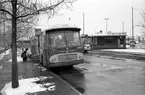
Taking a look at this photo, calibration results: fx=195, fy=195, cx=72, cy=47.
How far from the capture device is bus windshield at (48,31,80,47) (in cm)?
1210

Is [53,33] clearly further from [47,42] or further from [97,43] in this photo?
[97,43]

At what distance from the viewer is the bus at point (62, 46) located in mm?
11898

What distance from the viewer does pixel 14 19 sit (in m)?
8.33

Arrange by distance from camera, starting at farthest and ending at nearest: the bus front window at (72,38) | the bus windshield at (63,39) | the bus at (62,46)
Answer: the bus front window at (72,38) < the bus windshield at (63,39) < the bus at (62,46)

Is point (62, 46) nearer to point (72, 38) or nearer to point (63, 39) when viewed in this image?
point (63, 39)

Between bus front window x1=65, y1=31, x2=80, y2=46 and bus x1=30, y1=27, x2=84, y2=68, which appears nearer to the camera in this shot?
bus x1=30, y1=27, x2=84, y2=68

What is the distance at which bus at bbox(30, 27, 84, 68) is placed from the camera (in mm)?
11898

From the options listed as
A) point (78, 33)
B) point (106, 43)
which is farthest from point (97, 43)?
point (78, 33)

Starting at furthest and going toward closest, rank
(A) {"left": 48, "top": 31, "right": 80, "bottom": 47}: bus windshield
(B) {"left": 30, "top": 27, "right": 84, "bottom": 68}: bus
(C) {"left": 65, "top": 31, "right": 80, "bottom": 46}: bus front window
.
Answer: (C) {"left": 65, "top": 31, "right": 80, "bottom": 46}: bus front window, (A) {"left": 48, "top": 31, "right": 80, "bottom": 47}: bus windshield, (B) {"left": 30, "top": 27, "right": 84, "bottom": 68}: bus

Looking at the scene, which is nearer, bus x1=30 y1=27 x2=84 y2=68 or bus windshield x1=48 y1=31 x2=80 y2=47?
bus x1=30 y1=27 x2=84 y2=68

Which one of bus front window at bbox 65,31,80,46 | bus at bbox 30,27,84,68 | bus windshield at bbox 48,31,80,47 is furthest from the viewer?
bus front window at bbox 65,31,80,46

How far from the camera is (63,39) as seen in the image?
1223cm

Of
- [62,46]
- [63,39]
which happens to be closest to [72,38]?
[63,39]

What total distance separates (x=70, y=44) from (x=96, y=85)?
440 cm
